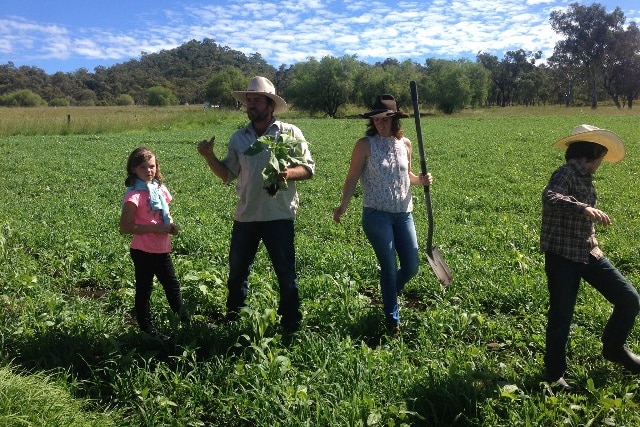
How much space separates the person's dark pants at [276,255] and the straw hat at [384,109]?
3.83 feet

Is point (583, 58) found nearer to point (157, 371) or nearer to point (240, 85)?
point (240, 85)

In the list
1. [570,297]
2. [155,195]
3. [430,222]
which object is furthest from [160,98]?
[570,297]

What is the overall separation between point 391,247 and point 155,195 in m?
2.09

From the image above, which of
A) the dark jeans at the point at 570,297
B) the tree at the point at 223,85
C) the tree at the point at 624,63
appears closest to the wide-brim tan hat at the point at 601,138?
the dark jeans at the point at 570,297

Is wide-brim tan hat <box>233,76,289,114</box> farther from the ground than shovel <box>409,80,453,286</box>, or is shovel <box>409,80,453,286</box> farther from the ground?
wide-brim tan hat <box>233,76,289,114</box>

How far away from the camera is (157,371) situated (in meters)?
3.62

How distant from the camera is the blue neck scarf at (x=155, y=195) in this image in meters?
4.29

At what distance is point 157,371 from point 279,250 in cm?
131

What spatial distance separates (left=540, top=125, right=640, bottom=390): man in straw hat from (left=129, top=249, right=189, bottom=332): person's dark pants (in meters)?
3.01

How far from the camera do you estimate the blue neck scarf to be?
4.29m

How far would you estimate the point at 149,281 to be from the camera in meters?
4.38

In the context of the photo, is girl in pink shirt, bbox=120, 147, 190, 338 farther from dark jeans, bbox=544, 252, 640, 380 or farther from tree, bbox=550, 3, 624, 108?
tree, bbox=550, 3, 624, 108

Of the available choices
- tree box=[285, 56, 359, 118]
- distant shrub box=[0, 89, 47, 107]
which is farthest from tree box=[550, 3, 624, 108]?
distant shrub box=[0, 89, 47, 107]

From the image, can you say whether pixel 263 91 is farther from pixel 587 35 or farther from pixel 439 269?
pixel 587 35
